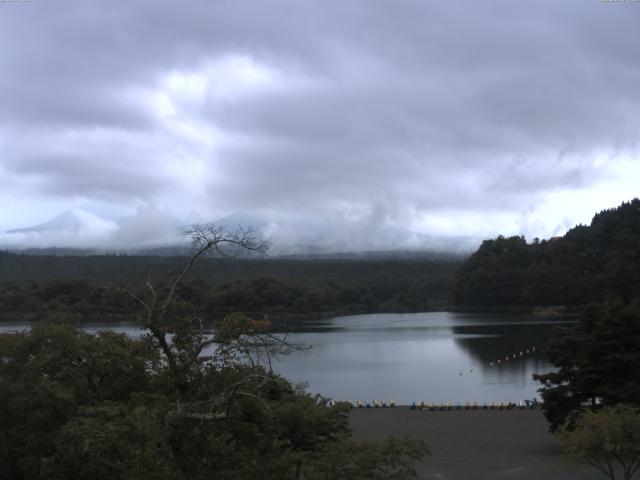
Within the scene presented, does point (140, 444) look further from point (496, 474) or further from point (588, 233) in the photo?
point (588, 233)

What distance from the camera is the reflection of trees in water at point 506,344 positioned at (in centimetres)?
4186

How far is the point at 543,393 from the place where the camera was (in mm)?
19375

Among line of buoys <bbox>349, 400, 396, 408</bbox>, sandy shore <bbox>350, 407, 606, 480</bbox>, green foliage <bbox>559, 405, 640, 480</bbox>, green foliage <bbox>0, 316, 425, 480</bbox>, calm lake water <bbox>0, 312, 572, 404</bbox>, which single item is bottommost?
calm lake water <bbox>0, 312, 572, 404</bbox>

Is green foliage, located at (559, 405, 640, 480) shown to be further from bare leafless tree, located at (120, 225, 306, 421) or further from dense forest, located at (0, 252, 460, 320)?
dense forest, located at (0, 252, 460, 320)

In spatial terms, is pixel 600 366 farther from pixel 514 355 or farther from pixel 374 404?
pixel 514 355

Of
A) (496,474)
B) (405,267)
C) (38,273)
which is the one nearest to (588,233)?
(405,267)

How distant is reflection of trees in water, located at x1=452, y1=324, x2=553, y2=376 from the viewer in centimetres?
4186

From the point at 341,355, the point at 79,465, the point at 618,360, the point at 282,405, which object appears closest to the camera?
the point at 79,465

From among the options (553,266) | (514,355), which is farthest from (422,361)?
(553,266)

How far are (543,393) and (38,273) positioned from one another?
337ft

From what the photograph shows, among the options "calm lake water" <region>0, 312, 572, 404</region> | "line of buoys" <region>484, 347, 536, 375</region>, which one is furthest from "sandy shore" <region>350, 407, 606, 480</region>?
"line of buoys" <region>484, 347, 536, 375</region>

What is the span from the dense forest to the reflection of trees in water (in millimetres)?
18674

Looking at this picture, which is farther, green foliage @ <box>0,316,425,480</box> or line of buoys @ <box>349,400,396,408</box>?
line of buoys @ <box>349,400,396,408</box>

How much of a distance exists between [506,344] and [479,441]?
108ft
